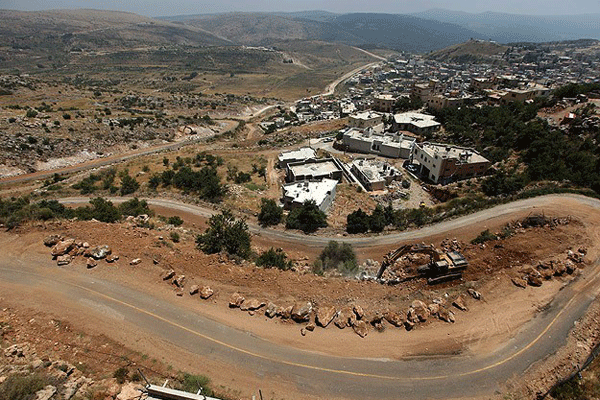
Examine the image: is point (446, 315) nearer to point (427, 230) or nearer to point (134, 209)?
point (427, 230)

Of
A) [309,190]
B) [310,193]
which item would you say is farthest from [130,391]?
[309,190]

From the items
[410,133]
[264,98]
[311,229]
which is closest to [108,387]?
[311,229]

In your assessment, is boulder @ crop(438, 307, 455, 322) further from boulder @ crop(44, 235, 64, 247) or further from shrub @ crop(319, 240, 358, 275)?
boulder @ crop(44, 235, 64, 247)

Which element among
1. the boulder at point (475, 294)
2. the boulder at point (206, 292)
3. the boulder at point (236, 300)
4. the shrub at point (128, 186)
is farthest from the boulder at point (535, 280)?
the shrub at point (128, 186)

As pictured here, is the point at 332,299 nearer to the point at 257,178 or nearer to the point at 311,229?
the point at 311,229

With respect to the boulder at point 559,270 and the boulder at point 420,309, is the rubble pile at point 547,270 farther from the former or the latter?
the boulder at point 420,309

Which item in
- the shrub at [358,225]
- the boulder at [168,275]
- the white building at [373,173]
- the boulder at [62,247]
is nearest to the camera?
the boulder at [168,275]
